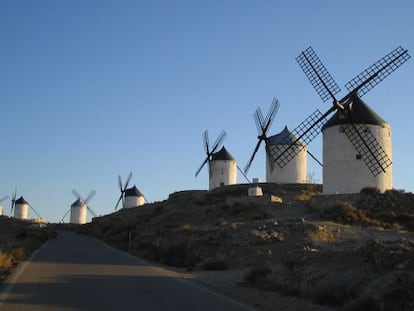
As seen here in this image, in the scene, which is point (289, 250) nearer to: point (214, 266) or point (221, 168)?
point (214, 266)

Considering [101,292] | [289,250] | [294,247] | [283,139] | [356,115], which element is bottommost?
[101,292]

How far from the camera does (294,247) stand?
25594 mm

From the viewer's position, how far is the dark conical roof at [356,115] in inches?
1594

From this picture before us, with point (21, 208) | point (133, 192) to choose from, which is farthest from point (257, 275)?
point (21, 208)

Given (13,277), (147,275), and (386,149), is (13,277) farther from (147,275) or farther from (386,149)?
(386,149)

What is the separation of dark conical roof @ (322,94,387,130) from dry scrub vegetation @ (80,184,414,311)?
5.67 metres

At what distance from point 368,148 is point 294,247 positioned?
1625 cm

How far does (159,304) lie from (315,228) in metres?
18.9

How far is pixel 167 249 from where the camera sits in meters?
28.6

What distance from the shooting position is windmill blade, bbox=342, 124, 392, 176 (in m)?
→ 39.5

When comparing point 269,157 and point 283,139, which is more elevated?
point 283,139

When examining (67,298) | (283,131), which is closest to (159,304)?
(67,298)

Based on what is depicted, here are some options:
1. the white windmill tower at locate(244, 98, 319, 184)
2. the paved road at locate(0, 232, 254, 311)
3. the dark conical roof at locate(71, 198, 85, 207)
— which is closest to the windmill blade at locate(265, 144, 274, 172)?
the white windmill tower at locate(244, 98, 319, 184)

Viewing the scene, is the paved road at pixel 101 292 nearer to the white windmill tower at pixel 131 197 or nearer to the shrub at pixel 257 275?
the shrub at pixel 257 275
